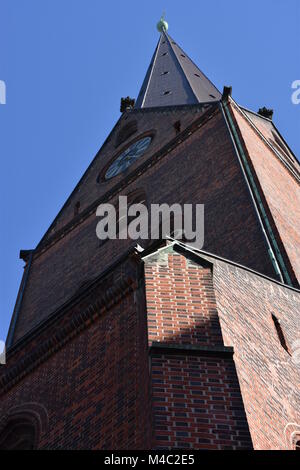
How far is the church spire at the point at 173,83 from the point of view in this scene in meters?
26.2

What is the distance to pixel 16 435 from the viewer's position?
30.1ft

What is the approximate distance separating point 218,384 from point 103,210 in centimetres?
1326

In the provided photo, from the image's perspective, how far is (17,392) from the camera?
9.73 meters

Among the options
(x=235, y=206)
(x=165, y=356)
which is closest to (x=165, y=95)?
(x=235, y=206)

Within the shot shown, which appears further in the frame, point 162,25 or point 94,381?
point 162,25

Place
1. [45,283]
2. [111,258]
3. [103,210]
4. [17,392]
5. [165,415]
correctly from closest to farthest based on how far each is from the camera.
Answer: [165,415], [17,392], [111,258], [45,283], [103,210]

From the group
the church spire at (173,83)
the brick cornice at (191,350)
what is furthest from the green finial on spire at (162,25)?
the brick cornice at (191,350)

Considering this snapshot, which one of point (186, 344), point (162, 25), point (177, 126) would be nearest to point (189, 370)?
point (186, 344)

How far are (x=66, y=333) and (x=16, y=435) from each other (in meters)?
1.36

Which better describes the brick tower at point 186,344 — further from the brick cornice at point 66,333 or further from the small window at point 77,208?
the small window at point 77,208

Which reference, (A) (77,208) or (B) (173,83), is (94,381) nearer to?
(A) (77,208)

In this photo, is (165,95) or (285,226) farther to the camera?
(165,95)

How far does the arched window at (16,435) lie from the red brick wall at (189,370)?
7.34 ft
